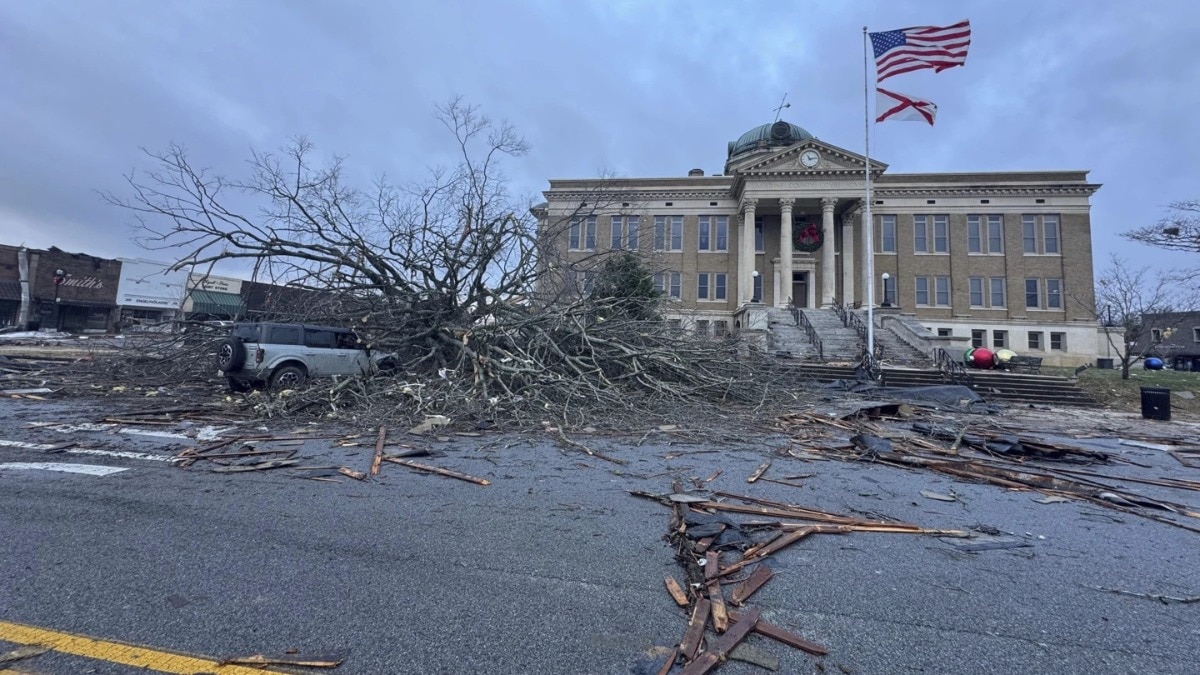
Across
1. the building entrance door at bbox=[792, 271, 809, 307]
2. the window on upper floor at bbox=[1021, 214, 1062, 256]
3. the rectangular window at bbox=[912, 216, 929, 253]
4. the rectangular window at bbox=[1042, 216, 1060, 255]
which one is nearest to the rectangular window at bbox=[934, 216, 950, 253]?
the rectangular window at bbox=[912, 216, 929, 253]

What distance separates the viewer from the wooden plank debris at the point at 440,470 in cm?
513

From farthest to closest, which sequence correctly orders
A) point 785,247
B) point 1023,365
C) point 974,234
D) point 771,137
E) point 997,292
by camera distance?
point 771,137, point 974,234, point 997,292, point 785,247, point 1023,365

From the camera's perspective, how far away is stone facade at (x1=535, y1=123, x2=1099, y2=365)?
111 feet

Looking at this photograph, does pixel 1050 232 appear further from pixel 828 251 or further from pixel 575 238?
pixel 575 238


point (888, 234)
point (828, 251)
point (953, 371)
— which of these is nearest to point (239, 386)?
point (953, 371)

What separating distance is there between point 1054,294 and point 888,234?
11.2 metres

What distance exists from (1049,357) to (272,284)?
1687 inches

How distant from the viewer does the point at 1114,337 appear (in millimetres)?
33844

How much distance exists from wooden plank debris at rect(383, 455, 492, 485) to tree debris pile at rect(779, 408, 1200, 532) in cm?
406

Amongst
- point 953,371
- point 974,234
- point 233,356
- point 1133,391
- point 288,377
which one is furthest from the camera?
point 974,234

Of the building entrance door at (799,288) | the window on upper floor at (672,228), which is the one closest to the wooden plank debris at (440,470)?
the window on upper floor at (672,228)

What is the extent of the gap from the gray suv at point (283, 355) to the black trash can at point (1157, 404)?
17507 mm

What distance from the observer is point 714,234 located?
38594 mm

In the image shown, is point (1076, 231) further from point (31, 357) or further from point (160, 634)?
point (31, 357)
